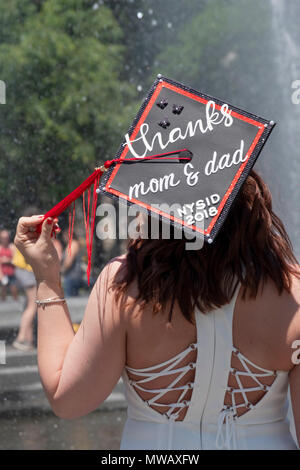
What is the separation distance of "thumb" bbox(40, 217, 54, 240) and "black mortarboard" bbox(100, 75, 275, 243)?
0.15 m

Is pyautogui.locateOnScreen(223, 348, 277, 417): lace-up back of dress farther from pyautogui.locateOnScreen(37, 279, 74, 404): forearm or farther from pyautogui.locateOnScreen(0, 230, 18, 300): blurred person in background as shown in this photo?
pyautogui.locateOnScreen(0, 230, 18, 300): blurred person in background

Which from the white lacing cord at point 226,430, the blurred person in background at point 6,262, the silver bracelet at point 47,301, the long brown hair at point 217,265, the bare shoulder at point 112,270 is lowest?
the blurred person in background at point 6,262

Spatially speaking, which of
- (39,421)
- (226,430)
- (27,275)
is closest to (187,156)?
(226,430)

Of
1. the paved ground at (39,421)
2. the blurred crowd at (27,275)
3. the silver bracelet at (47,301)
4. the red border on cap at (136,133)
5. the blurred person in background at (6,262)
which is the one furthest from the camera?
the blurred person in background at (6,262)

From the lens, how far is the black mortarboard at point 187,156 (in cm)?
155

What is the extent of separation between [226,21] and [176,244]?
7.92 meters

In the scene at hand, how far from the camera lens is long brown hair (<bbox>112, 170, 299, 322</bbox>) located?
5.06ft

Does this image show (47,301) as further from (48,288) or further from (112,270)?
(112,270)

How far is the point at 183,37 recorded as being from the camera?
8.87 meters

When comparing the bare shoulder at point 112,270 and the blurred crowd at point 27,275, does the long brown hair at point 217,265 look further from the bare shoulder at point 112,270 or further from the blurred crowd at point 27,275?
the blurred crowd at point 27,275

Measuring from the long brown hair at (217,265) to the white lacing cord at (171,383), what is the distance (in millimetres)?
105

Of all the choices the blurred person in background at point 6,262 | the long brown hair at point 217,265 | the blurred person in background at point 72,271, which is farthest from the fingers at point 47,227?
the blurred person in background at point 6,262

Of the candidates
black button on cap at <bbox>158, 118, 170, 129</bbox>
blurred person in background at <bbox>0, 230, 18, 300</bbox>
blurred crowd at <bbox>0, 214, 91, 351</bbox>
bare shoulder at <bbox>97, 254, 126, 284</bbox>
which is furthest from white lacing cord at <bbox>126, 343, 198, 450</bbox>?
blurred person in background at <bbox>0, 230, 18, 300</bbox>
